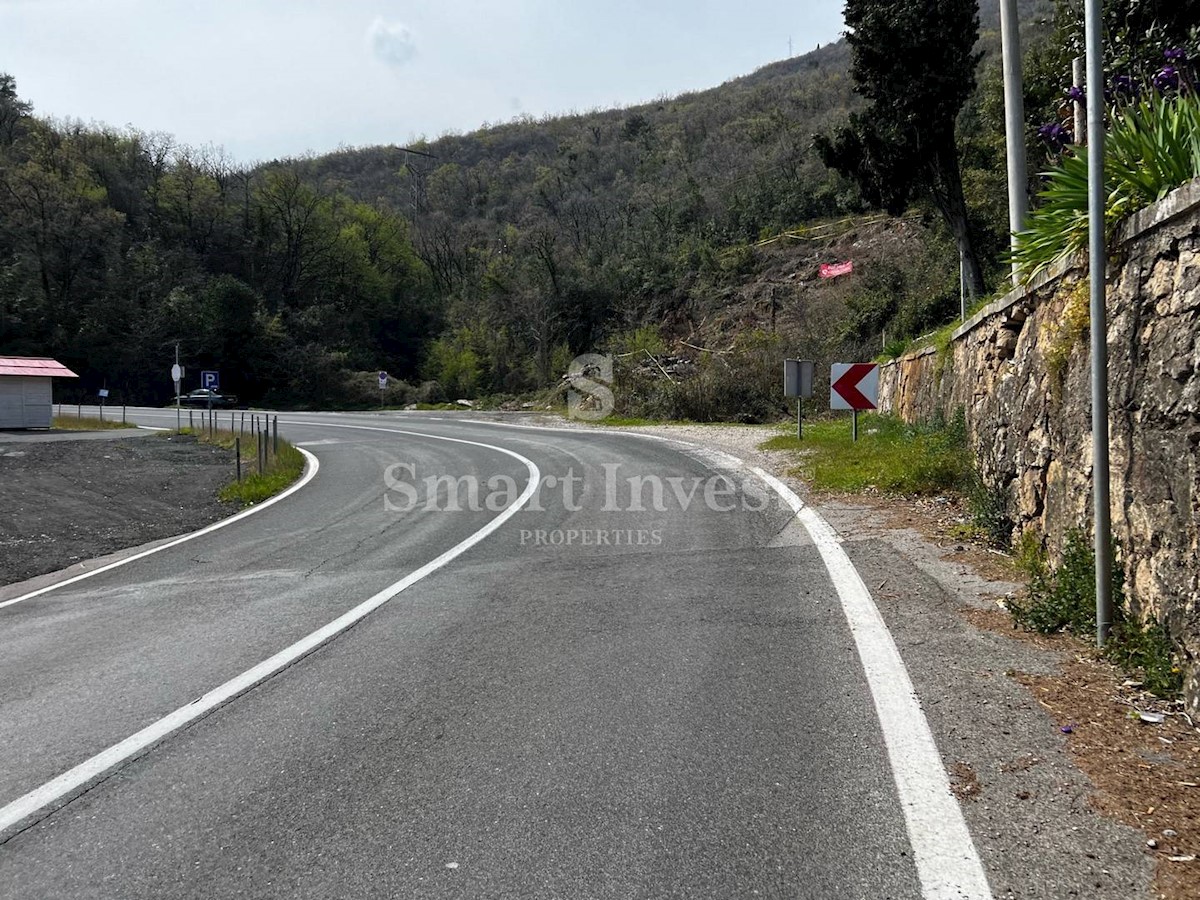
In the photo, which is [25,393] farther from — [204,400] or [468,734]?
[468,734]

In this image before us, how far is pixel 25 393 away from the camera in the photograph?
30125 millimetres

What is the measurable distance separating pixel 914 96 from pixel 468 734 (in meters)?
21.5

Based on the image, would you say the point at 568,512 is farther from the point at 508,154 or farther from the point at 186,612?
the point at 508,154

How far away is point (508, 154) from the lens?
436ft

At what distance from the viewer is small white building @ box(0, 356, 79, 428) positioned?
2959cm

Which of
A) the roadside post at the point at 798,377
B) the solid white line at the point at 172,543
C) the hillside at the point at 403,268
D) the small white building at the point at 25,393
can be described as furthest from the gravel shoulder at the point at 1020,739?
the small white building at the point at 25,393

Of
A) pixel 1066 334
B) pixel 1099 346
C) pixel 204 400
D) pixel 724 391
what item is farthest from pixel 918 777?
pixel 204 400

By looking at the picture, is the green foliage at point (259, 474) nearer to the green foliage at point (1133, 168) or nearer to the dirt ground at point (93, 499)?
the dirt ground at point (93, 499)

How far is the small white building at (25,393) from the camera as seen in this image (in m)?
29.6

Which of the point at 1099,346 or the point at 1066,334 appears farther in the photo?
the point at 1066,334

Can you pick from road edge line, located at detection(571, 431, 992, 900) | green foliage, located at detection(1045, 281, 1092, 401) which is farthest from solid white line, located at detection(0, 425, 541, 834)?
A: green foliage, located at detection(1045, 281, 1092, 401)

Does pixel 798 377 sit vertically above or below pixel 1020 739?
above

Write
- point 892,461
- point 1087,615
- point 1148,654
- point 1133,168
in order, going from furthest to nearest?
point 892,461 → point 1133,168 → point 1087,615 → point 1148,654

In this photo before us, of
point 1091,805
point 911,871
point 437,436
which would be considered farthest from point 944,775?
point 437,436
